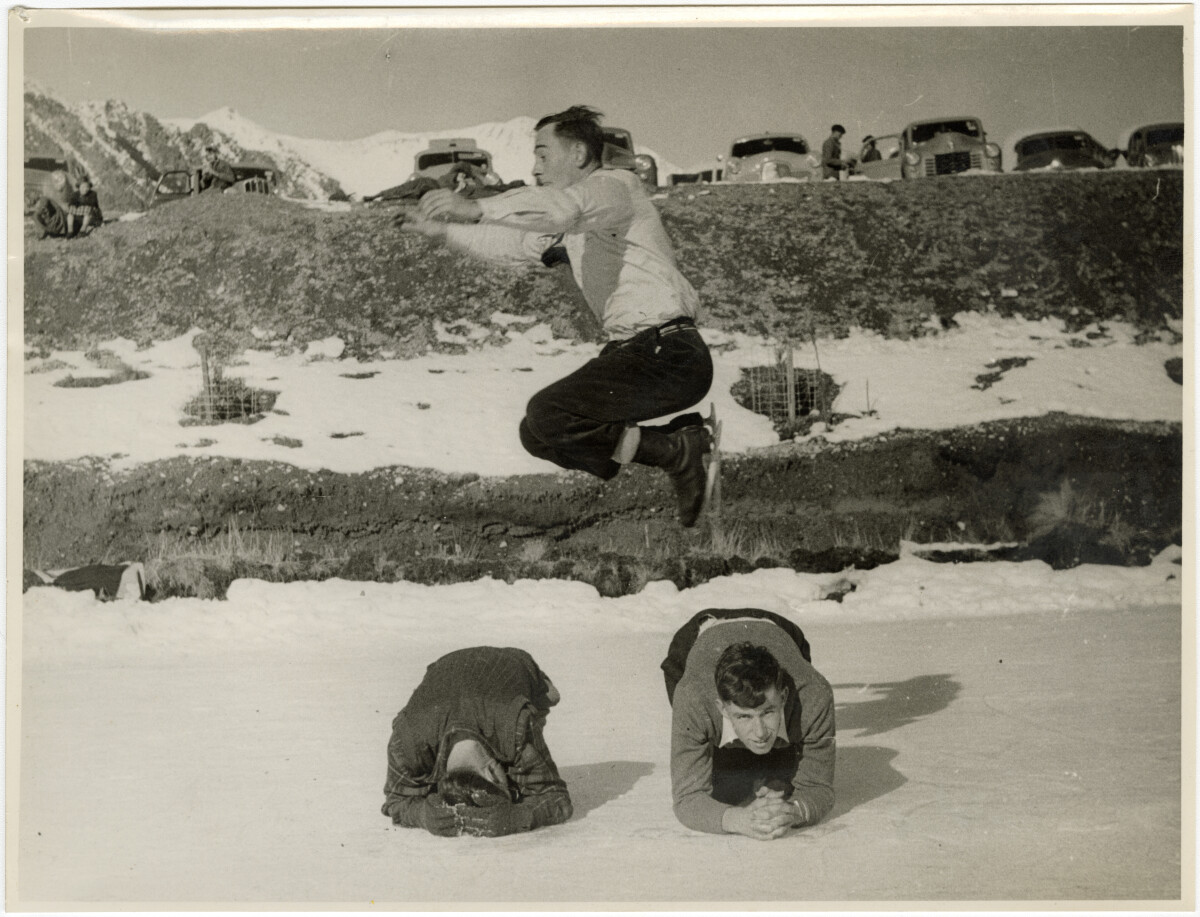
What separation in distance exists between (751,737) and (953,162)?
2293 mm

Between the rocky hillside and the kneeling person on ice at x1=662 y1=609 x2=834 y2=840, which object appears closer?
the kneeling person on ice at x1=662 y1=609 x2=834 y2=840

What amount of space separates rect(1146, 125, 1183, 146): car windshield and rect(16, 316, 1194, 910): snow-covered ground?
2.52 feet

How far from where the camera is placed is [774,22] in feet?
15.2

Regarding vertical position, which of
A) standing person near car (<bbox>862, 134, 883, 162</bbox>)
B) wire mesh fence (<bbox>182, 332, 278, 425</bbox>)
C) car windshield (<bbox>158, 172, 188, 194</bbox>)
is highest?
standing person near car (<bbox>862, 134, 883, 162</bbox>)

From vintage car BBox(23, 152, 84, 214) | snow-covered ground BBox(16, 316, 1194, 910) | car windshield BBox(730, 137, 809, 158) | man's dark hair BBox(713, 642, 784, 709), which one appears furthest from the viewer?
car windshield BBox(730, 137, 809, 158)

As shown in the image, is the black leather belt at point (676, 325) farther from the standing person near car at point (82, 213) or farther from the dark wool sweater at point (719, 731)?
the standing person near car at point (82, 213)

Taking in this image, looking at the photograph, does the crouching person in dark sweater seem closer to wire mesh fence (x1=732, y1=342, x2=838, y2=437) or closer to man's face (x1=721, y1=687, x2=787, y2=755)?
man's face (x1=721, y1=687, x2=787, y2=755)

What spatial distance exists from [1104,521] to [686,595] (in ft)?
5.16

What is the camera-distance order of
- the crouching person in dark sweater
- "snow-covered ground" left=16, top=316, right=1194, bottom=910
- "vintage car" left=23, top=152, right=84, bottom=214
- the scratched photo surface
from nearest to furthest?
the crouching person in dark sweater → "snow-covered ground" left=16, top=316, right=1194, bottom=910 → the scratched photo surface → "vintage car" left=23, top=152, right=84, bottom=214

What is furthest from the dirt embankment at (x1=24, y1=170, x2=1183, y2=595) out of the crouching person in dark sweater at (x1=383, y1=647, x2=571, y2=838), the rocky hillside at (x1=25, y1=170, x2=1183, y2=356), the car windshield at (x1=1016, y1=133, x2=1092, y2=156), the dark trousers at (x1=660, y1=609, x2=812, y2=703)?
the crouching person in dark sweater at (x1=383, y1=647, x2=571, y2=838)

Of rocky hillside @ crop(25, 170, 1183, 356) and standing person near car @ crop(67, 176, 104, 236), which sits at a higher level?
standing person near car @ crop(67, 176, 104, 236)

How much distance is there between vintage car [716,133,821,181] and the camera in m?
4.64

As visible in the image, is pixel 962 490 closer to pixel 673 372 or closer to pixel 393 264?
pixel 673 372

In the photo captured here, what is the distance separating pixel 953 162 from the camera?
4668mm
